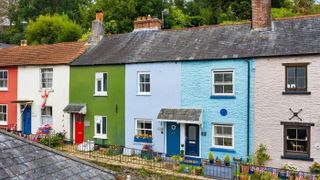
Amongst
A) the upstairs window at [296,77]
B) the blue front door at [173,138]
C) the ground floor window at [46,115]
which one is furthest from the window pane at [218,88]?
the ground floor window at [46,115]

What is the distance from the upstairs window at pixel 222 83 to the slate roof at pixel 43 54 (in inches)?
438

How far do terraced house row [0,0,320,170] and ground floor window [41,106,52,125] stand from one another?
0.08 m

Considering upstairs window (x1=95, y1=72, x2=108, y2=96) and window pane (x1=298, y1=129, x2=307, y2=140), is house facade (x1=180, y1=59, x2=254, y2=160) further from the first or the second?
upstairs window (x1=95, y1=72, x2=108, y2=96)

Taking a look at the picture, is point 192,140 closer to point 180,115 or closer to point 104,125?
point 180,115

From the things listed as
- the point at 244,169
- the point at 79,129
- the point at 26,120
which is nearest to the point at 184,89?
the point at 244,169

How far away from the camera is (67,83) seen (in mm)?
27172

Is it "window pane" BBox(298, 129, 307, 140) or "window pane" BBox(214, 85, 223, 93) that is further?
"window pane" BBox(214, 85, 223, 93)

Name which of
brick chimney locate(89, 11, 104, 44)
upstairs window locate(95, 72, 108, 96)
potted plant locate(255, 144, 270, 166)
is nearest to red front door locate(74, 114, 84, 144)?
upstairs window locate(95, 72, 108, 96)

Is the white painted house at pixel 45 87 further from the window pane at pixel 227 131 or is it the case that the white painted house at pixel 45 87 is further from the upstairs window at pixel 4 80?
the window pane at pixel 227 131

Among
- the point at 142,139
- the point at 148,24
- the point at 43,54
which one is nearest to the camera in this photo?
the point at 142,139

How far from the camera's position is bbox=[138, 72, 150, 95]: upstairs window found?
23792mm

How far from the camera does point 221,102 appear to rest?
69.1ft

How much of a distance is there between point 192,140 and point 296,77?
698cm

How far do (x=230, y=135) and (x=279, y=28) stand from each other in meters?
6.69
